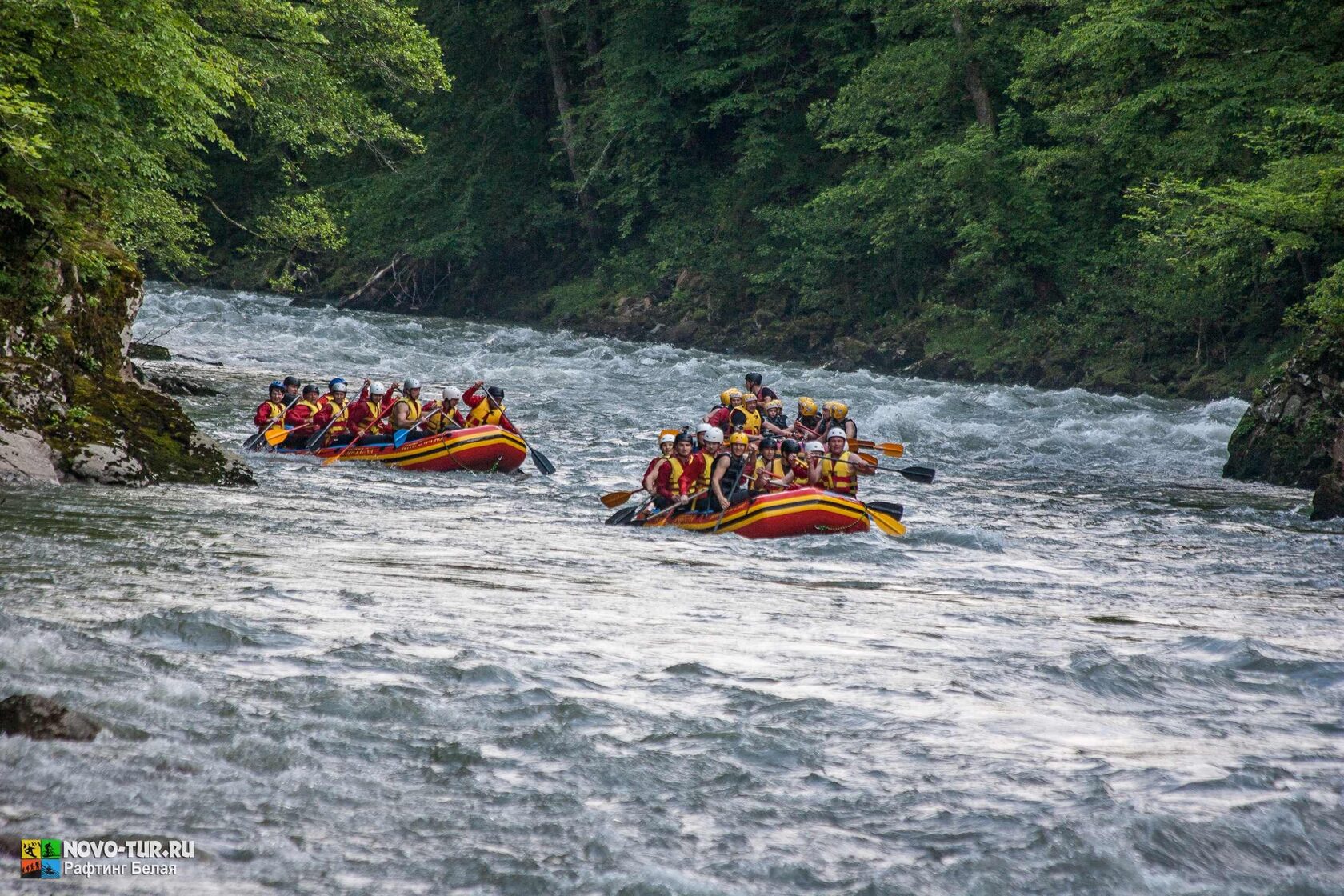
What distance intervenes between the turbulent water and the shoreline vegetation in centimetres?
422

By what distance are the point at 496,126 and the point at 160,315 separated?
14872mm

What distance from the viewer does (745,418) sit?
1820cm

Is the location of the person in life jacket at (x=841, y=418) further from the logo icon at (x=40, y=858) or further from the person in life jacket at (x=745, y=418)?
the logo icon at (x=40, y=858)

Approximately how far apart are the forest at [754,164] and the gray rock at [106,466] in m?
1.97

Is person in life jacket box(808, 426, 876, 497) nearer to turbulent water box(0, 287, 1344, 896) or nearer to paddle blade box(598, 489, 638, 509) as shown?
turbulent water box(0, 287, 1344, 896)

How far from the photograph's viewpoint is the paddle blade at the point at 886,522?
13148mm

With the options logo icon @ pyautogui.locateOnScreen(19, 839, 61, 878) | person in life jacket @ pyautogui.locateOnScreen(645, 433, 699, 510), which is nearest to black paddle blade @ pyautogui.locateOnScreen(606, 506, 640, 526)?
person in life jacket @ pyautogui.locateOnScreen(645, 433, 699, 510)

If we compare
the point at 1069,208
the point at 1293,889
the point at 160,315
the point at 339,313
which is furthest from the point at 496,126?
the point at 1293,889

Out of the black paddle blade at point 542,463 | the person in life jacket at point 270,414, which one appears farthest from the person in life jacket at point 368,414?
the black paddle blade at point 542,463

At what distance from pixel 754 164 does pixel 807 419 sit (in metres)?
20.2

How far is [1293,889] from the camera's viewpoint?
5129 mm

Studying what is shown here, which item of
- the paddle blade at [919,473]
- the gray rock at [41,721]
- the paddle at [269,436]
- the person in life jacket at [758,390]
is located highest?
the person in life jacket at [758,390]

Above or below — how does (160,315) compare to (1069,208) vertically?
below

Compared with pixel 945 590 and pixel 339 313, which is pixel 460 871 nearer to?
pixel 945 590
